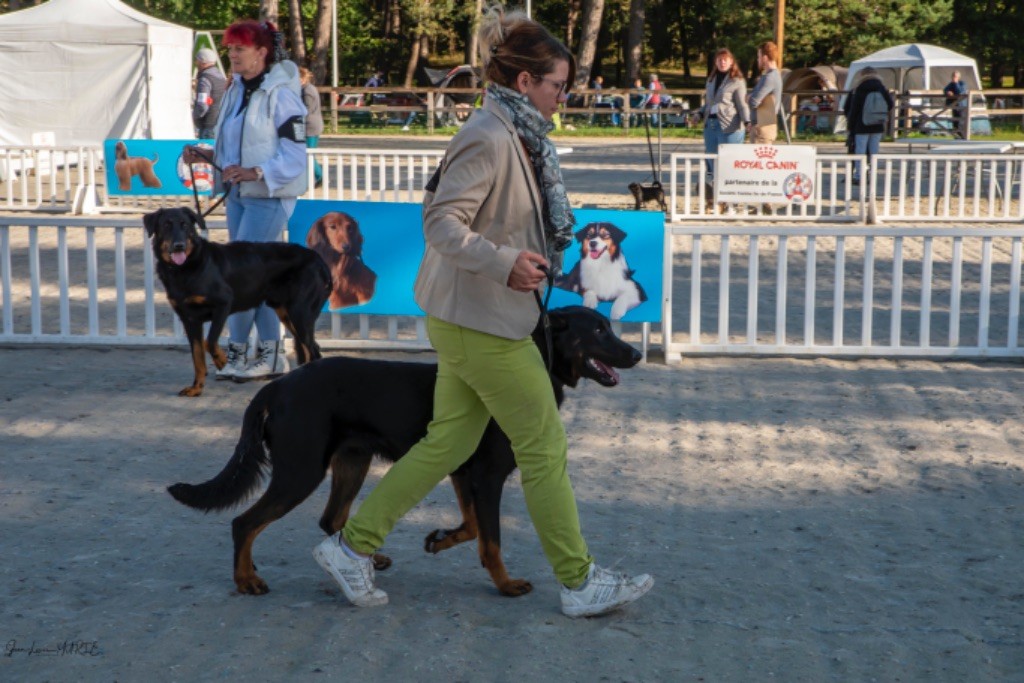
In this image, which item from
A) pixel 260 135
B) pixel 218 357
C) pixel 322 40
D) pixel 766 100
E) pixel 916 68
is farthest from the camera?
pixel 322 40

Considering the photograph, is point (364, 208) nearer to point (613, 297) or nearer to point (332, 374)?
point (613, 297)

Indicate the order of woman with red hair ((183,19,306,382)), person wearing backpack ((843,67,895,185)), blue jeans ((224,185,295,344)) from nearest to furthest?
1. woman with red hair ((183,19,306,382))
2. blue jeans ((224,185,295,344))
3. person wearing backpack ((843,67,895,185))

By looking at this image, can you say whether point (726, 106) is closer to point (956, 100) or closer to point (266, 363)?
point (266, 363)

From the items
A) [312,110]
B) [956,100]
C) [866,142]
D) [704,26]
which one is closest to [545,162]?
[312,110]

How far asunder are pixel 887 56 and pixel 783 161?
1081 inches

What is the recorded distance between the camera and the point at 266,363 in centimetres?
822

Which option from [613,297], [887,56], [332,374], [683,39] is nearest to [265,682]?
[332,374]

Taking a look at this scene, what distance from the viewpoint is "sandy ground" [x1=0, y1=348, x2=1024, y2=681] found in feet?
13.3

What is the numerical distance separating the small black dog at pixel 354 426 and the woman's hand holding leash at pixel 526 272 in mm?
528

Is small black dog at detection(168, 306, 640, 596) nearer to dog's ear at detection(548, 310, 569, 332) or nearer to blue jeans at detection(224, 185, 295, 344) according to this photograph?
dog's ear at detection(548, 310, 569, 332)

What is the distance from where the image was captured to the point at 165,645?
410 centimetres

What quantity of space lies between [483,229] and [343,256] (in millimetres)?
5173

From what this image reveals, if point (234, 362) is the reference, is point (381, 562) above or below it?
below

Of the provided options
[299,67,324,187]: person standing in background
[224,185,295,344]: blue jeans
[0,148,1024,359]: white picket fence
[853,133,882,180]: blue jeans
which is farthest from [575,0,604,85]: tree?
[224,185,295,344]: blue jeans
